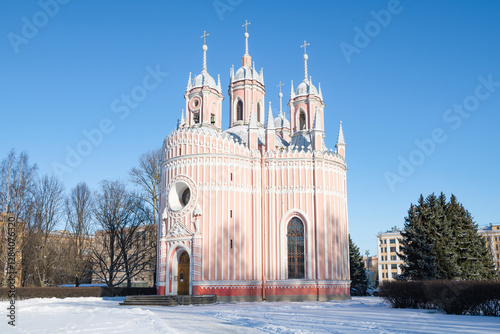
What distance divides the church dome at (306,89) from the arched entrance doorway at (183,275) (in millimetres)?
15806

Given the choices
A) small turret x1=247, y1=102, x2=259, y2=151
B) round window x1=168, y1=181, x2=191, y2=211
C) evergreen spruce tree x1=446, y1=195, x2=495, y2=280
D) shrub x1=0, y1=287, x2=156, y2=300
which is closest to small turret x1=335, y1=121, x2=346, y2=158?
small turret x1=247, y1=102, x2=259, y2=151

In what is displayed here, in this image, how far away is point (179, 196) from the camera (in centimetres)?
3141

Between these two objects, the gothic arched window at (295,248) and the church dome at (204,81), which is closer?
the gothic arched window at (295,248)

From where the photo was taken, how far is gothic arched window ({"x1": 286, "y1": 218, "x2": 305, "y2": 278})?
30.2 metres

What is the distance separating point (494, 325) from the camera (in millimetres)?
13766

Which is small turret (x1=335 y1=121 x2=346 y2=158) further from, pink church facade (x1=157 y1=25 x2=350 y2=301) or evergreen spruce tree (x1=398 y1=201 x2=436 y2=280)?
evergreen spruce tree (x1=398 y1=201 x2=436 y2=280)

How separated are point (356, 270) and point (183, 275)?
20.9 metres

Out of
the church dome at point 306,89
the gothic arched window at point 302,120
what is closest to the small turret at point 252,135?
the gothic arched window at point 302,120

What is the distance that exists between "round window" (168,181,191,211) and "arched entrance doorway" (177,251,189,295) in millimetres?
3010

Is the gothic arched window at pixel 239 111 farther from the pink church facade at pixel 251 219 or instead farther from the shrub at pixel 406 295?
the shrub at pixel 406 295

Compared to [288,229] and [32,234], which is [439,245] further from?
[32,234]

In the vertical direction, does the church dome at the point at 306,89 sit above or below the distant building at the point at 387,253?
above

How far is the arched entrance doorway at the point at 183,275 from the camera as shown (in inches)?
1170

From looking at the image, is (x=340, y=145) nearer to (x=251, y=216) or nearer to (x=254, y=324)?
(x=251, y=216)
